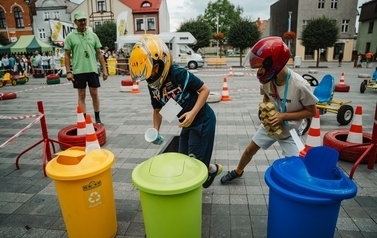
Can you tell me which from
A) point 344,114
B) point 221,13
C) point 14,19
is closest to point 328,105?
point 344,114

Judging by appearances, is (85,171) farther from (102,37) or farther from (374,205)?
(102,37)

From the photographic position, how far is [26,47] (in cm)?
1925

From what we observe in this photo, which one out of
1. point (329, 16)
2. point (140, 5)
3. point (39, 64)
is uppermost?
point (140, 5)

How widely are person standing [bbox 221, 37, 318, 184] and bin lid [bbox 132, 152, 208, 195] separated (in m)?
0.96

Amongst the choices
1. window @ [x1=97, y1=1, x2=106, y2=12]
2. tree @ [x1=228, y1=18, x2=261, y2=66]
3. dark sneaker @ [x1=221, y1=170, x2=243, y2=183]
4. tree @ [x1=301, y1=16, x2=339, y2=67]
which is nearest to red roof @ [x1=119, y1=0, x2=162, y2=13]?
window @ [x1=97, y1=1, x2=106, y2=12]

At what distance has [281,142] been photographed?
2.72 m

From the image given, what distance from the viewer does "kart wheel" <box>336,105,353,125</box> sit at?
564cm

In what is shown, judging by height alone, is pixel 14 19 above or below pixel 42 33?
above

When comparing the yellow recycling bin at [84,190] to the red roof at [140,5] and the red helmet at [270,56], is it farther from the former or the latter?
the red roof at [140,5]

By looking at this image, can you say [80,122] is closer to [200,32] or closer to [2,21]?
[200,32]

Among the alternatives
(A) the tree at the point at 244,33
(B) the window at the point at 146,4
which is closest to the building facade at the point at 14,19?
(B) the window at the point at 146,4

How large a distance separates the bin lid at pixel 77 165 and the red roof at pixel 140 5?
37.5 metres

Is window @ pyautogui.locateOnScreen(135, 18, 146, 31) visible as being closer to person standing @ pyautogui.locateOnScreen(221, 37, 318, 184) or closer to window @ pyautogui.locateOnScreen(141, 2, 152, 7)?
window @ pyautogui.locateOnScreen(141, 2, 152, 7)

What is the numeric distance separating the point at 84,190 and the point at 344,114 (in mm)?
5586
